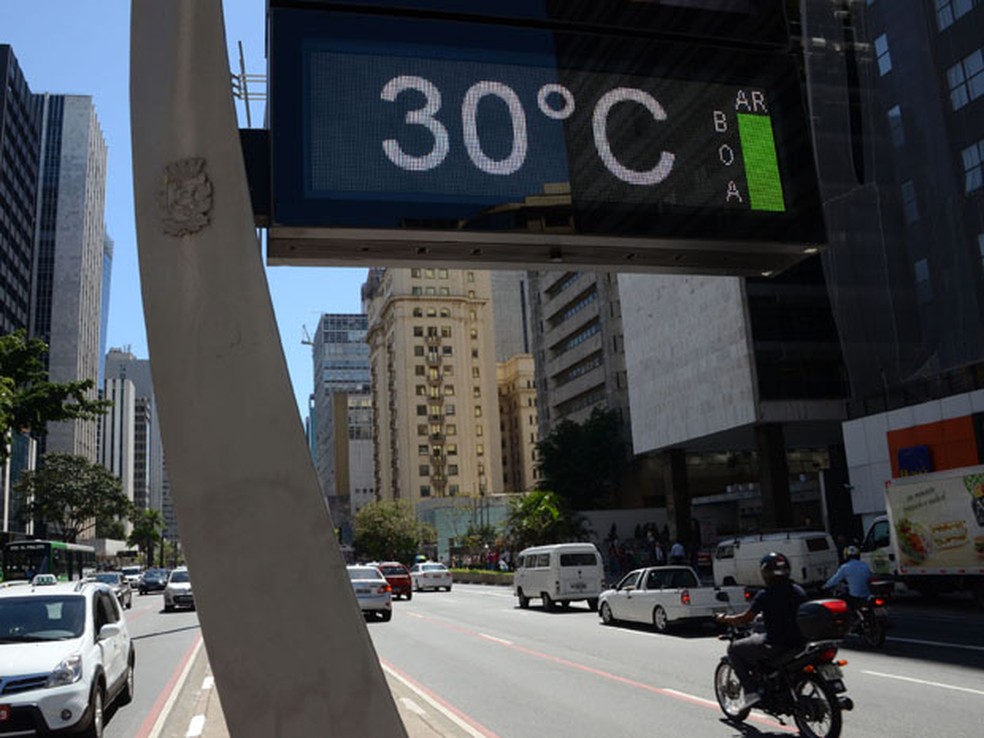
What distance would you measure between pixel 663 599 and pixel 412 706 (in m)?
10.6

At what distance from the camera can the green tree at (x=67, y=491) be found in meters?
81.4

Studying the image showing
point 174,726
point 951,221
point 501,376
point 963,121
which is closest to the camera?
point 174,726

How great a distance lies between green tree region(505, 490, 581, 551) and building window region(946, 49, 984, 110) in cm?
2994

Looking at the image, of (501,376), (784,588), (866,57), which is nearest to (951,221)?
(866,57)

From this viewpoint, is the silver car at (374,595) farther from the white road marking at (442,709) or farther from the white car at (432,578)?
the white car at (432,578)

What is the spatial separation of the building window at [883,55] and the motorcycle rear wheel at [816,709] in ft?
127

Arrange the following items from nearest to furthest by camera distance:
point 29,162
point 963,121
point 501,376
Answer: point 963,121
point 29,162
point 501,376

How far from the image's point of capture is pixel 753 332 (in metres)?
45.9

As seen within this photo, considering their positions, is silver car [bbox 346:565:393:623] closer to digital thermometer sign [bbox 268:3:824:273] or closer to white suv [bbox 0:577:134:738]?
white suv [bbox 0:577:134:738]

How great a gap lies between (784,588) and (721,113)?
5072mm

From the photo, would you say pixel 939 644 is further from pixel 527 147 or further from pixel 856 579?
pixel 527 147

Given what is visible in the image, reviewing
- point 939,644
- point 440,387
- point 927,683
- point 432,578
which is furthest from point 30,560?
point 440,387

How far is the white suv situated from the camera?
812 cm

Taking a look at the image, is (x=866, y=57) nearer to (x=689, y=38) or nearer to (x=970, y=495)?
(x=970, y=495)
